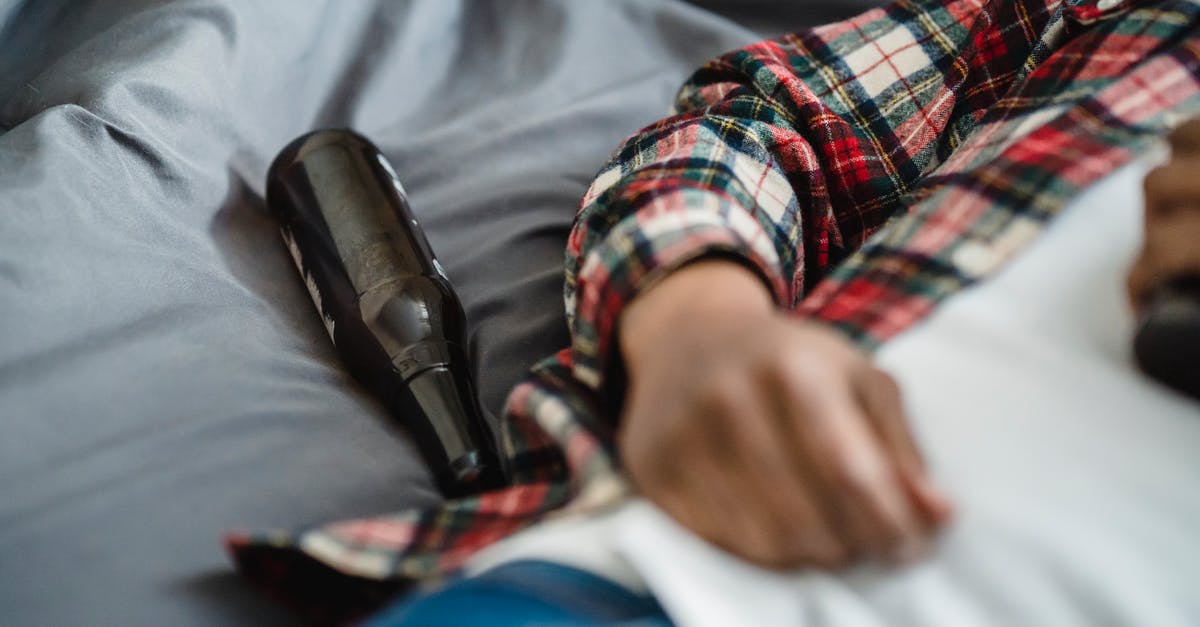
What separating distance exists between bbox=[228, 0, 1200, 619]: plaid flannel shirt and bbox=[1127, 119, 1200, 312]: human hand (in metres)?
0.05

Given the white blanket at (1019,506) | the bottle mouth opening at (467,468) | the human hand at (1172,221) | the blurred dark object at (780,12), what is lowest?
the blurred dark object at (780,12)

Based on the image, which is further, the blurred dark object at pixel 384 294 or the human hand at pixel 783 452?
the blurred dark object at pixel 384 294

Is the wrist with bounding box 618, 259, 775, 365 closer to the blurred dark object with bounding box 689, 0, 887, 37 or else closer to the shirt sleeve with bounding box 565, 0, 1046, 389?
the shirt sleeve with bounding box 565, 0, 1046, 389

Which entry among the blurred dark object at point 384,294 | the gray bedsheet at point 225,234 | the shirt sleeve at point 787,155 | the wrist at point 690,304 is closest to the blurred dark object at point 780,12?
the gray bedsheet at point 225,234

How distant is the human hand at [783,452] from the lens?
307 mm

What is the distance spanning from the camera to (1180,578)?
0.99 ft

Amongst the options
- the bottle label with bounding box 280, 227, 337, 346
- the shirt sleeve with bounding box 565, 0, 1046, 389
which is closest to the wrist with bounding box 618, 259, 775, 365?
the shirt sleeve with bounding box 565, 0, 1046, 389

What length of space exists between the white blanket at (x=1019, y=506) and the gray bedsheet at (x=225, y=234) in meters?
0.18

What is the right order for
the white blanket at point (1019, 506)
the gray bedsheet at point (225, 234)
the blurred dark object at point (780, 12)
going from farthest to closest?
1. the blurred dark object at point (780, 12)
2. the gray bedsheet at point (225, 234)
3. the white blanket at point (1019, 506)

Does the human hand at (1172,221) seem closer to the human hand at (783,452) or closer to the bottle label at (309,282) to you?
the human hand at (783,452)

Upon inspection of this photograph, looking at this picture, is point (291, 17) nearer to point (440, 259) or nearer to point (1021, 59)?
point (440, 259)

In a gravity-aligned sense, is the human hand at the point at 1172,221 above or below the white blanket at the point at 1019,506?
above

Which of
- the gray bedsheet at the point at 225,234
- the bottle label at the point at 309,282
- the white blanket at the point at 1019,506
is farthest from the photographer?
the bottle label at the point at 309,282

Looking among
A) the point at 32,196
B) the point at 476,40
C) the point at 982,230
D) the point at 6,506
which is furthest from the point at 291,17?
the point at 982,230
